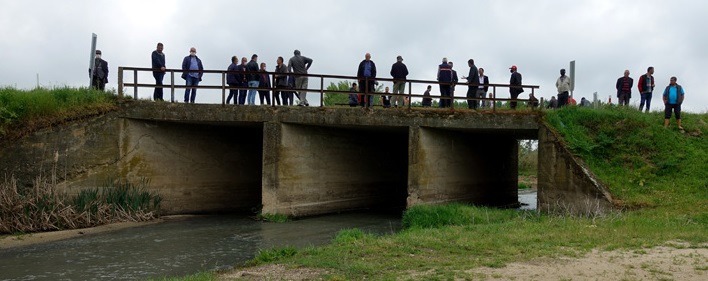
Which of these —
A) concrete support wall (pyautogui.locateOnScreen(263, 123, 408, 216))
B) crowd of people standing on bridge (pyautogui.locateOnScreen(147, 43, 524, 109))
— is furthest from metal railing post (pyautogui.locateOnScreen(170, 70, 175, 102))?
concrete support wall (pyautogui.locateOnScreen(263, 123, 408, 216))

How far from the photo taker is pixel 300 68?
20016 mm

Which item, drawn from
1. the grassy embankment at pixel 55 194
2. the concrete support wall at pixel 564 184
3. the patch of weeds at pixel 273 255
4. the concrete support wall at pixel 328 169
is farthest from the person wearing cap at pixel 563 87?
the grassy embankment at pixel 55 194

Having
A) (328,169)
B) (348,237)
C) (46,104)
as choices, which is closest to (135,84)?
(46,104)

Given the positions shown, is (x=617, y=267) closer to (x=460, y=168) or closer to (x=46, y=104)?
(x=460, y=168)

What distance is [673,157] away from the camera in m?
17.1

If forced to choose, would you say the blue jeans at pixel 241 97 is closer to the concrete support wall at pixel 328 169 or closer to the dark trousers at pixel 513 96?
the concrete support wall at pixel 328 169

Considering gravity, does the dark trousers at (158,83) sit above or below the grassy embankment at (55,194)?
above

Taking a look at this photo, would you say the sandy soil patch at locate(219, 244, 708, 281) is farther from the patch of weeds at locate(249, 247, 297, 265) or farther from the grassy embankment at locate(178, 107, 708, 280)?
the patch of weeds at locate(249, 247, 297, 265)

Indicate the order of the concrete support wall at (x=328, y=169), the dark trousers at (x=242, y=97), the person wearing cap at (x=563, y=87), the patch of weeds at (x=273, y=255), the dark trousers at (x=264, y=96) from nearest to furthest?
the patch of weeds at (x=273, y=255) < the concrete support wall at (x=328, y=169) < the dark trousers at (x=264, y=96) < the dark trousers at (x=242, y=97) < the person wearing cap at (x=563, y=87)

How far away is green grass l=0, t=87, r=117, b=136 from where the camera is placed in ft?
59.2

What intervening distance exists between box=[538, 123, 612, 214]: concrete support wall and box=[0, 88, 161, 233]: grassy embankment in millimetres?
10780

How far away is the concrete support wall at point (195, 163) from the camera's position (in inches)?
771

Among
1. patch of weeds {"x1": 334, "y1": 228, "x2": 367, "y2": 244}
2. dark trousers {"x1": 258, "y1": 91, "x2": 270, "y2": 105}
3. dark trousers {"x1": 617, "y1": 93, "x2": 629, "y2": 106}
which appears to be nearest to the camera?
patch of weeds {"x1": 334, "y1": 228, "x2": 367, "y2": 244}

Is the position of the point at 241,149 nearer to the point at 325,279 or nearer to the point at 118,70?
the point at 118,70
